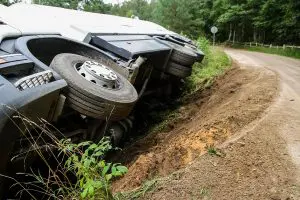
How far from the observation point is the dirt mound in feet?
14.8

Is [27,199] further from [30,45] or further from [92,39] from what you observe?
[92,39]

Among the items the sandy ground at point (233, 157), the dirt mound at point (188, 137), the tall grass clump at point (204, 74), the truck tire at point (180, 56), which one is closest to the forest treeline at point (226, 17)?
the tall grass clump at point (204, 74)

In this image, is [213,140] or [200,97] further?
[200,97]

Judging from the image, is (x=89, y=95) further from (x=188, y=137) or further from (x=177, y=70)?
(x=177, y=70)

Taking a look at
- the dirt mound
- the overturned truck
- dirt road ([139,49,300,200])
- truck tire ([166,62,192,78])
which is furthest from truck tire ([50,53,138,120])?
truck tire ([166,62,192,78])

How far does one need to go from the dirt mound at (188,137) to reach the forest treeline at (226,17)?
23802 mm

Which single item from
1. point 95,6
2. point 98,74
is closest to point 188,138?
point 98,74

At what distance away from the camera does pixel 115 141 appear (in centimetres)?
568

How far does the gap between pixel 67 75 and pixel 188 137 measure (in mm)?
1891

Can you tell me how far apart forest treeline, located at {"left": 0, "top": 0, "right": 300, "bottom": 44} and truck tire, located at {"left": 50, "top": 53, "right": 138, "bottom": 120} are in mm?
27222

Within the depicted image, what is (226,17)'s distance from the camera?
4181cm

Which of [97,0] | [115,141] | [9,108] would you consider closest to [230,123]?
[115,141]

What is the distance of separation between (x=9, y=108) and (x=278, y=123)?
332cm

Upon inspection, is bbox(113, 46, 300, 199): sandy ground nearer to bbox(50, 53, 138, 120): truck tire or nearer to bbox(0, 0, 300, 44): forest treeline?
bbox(50, 53, 138, 120): truck tire
